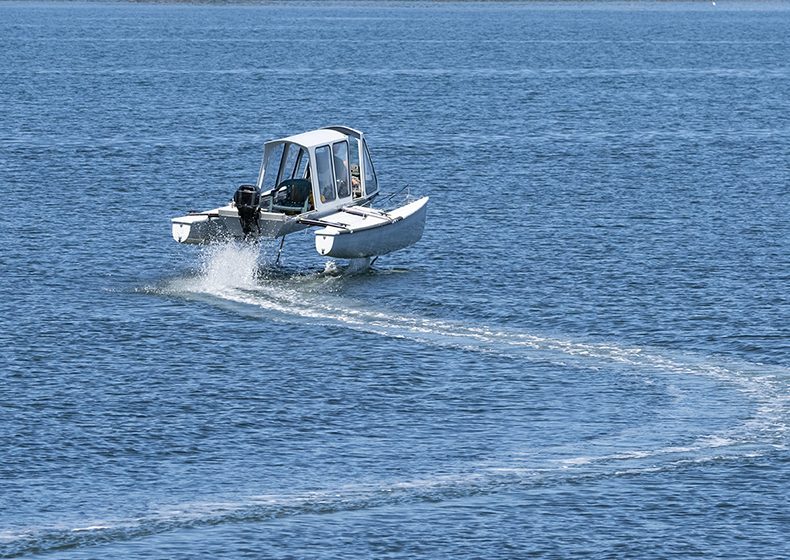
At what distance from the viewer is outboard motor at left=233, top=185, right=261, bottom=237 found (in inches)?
1763

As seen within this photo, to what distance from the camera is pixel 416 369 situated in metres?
35.6

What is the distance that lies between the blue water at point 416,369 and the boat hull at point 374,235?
1.09m

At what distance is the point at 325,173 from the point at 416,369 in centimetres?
1403

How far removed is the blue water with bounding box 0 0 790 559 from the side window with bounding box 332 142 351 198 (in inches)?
105

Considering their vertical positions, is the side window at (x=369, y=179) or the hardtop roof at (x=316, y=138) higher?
the hardtop roof at (x=316, y=138)

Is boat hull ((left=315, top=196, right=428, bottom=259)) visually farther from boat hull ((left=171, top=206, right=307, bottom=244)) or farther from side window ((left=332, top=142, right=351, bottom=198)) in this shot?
side window ((left=332, top=142, right=351, bottom=198))

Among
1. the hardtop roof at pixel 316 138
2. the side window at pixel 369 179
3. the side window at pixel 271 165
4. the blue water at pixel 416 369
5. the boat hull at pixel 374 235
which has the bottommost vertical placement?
the blue water at pixel 416 369

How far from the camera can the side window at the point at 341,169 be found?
160ft

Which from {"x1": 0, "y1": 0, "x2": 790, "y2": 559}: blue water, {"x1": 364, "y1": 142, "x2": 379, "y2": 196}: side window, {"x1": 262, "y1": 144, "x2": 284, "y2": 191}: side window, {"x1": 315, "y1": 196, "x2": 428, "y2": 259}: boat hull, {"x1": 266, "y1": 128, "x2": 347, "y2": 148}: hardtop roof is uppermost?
{"x1": 266, "y1": 128, "x2": 347, "y2": 148}: hardtop roof

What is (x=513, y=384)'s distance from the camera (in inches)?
1342

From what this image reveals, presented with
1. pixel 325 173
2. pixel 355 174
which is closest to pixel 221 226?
pixel 325 173

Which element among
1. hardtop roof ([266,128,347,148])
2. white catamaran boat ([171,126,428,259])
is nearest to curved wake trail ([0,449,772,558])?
white catamaran boat ([171,126,428,259])

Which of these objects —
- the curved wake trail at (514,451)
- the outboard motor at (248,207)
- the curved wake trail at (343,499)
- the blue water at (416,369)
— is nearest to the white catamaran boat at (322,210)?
the outboard motor at (248,207)

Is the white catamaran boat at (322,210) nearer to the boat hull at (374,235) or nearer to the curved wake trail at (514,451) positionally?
the boat hull at (374,235)
